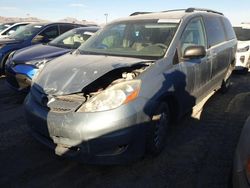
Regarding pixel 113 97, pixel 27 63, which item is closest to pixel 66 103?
pixel 113 97

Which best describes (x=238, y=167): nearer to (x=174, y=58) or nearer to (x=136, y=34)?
(x=174, y=58)

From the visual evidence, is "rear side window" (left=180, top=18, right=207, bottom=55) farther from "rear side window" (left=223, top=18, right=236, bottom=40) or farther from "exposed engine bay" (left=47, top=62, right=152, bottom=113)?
"rear side window" (left=223, top=18, right=236, bottom=40)

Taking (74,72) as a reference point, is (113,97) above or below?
below

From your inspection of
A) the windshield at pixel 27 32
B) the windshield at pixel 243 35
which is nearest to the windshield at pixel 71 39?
the windshield at pixel 27 32

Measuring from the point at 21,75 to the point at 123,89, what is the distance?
11.1 ft

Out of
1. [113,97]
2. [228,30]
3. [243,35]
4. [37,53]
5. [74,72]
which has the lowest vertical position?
[243,35]

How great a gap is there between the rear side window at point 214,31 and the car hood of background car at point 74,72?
1874mm

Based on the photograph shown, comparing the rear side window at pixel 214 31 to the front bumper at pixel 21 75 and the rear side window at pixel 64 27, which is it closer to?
the front bumper at pixel 21 75

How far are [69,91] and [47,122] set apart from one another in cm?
42

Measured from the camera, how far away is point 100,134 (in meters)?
2.88

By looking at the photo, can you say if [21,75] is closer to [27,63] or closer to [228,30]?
[27,63]

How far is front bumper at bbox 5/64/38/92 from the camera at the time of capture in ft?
18.6

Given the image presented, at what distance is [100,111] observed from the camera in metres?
2.93

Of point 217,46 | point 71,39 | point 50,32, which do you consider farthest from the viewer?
point 50,32
